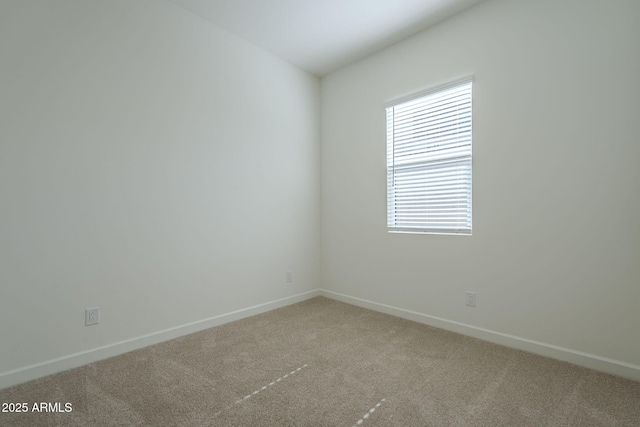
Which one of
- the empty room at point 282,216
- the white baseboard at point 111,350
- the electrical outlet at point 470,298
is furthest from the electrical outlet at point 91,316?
the electrical outlet at point 470,298

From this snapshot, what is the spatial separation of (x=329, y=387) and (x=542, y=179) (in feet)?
6.87

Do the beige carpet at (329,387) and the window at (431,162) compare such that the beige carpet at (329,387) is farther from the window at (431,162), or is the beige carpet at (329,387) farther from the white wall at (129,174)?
the window at (431,162)

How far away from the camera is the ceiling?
2643mm

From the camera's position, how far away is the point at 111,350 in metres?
2.29

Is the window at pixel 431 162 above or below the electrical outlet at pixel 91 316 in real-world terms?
above

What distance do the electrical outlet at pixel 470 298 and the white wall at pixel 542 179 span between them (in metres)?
0.05

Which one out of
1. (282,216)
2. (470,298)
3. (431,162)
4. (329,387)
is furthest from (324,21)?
(329,387)

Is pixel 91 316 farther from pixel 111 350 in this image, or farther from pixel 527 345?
pixel 527 345

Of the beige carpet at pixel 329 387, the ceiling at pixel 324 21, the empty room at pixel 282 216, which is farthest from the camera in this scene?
the ceiling at pixel 324 21

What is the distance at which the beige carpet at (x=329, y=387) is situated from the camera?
1.60m

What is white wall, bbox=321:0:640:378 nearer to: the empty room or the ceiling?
the empty room

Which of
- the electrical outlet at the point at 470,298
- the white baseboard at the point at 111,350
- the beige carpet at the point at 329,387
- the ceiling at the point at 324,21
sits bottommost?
the beige carpet at the point at 329,387

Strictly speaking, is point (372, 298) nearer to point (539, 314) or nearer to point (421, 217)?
point (421, 217)

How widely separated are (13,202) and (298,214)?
245 centimetres
